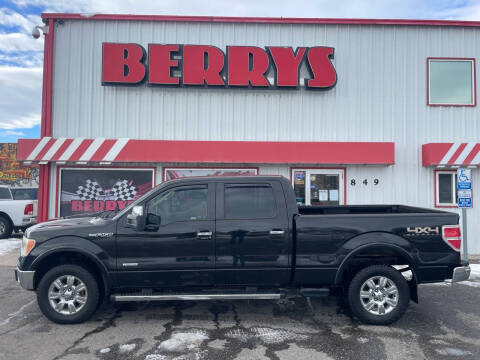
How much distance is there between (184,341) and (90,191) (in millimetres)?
7053

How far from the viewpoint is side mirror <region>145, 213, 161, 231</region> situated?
4.71m

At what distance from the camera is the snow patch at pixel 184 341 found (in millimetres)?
4060

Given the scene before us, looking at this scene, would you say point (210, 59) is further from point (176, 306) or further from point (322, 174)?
point (176, 306)

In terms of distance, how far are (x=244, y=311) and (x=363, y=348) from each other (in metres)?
1.80

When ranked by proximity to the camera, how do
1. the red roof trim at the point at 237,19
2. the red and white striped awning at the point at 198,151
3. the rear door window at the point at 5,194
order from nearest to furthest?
the red and white striped awning at the point at 198,151
the red roof trim at the point at 237,19
the rear door window at the point at 5,194

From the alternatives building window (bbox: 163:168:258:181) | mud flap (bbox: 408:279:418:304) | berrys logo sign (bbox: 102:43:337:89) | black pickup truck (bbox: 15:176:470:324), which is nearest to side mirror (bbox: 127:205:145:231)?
black pickup truck (bbox: 15:176:470:324)

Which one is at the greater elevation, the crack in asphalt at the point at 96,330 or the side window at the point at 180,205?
the side window at the point at 180,205

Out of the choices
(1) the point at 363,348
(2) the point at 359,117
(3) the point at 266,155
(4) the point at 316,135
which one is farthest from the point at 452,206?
(1) the point at 363,348

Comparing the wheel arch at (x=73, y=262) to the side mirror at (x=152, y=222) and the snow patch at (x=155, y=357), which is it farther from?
the snow patch at (x=155, y=357)

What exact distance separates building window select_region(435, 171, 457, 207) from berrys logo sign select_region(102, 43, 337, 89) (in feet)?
13.5

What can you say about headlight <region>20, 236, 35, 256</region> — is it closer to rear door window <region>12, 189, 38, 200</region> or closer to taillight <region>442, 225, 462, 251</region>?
taillight <region>442, 225, 462, 251</region>

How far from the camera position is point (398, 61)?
34.4 ft

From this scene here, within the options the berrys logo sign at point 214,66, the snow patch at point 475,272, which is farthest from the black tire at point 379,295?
the berrys logo sign at point 214,66

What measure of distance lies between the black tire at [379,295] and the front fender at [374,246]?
254 mm
